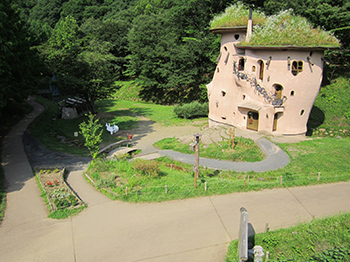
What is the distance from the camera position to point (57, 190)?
53.7ft

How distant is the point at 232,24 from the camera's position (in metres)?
27.0

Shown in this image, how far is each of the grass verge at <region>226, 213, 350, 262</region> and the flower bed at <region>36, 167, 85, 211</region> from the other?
28.0 ft

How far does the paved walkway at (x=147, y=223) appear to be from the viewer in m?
11.8

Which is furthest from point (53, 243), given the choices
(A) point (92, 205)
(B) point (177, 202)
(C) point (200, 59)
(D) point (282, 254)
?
(C) point (200, 59)

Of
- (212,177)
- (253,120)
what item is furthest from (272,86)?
(212,177)

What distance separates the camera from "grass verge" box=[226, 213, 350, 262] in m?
11.0

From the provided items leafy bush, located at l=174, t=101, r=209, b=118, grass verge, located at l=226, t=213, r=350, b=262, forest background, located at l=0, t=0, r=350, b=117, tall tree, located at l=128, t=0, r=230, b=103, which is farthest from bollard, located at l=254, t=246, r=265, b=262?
tall tree, located at l=128, t=0, r=230, b=103

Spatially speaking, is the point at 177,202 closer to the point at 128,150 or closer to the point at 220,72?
the point at 128,150

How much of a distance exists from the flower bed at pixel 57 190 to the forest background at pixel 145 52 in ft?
19.0

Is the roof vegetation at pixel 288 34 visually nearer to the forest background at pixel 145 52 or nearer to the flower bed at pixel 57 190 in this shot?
the forest background at pixel 145 52

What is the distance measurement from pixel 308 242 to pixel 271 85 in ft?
50.9

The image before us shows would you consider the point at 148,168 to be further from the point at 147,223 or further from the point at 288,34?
the point at 288,34

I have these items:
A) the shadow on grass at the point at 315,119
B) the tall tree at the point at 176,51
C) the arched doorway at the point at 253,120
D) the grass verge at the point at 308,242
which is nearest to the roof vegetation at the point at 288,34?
the arched doorway at the point at 253,120

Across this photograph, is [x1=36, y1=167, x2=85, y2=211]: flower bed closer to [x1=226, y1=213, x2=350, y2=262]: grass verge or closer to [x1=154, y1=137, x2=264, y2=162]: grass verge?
[x1=226, y1=213, x2=350, y2=262]: grass verge
